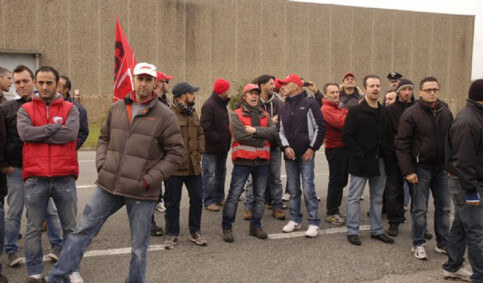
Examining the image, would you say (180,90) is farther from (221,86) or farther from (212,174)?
(212,174)

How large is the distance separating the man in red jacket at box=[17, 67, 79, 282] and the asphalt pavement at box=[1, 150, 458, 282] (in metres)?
0.58

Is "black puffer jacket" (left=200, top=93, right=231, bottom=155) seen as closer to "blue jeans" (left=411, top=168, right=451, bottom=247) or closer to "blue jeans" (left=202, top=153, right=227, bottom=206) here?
"blue jeans" (left=202, top=153, right=227, bottom=206)

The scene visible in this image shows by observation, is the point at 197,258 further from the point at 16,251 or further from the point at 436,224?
the point at 436,224

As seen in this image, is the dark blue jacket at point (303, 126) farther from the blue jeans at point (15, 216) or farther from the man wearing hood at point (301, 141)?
the blue jeans at point (15, 216)

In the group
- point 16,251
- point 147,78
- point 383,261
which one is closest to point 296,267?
point 383,261

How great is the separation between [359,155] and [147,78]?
121 inches

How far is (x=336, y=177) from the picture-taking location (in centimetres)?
643

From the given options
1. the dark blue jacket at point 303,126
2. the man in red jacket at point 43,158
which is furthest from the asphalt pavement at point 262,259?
the dark blue jacket at point 303,126

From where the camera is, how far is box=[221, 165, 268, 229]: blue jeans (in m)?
Answer: 5.47

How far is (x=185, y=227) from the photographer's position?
6008 millimetres

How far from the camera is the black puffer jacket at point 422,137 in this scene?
4.86 m

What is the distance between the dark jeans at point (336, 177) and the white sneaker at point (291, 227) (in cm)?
73

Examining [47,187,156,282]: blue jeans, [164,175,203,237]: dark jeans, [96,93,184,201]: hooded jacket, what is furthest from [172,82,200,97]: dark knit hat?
[47,187,156,282]: blue jeans

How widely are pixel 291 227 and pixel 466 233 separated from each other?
2.31m
